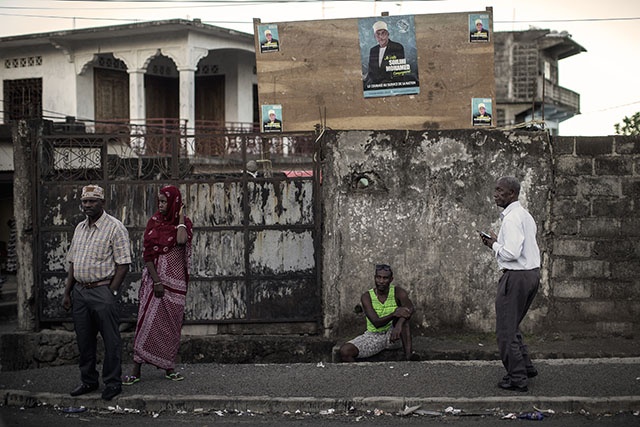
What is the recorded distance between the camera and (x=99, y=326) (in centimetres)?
692

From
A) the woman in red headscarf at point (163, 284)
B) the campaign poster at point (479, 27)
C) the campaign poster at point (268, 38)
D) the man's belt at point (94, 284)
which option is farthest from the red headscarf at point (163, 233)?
the campaign poster at point (479, 27)

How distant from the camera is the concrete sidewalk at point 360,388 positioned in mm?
6508

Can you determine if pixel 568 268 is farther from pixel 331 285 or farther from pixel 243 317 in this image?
pixel 243 317

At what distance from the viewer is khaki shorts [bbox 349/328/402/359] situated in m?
8.12

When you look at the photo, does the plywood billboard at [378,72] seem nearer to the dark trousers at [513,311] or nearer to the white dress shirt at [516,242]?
the white dress shirt at [516,242]

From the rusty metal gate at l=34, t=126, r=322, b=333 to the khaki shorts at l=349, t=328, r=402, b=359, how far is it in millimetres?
868

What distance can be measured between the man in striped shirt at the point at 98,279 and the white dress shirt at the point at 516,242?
9.66 feet

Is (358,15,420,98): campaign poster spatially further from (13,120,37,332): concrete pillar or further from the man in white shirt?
(13,120,37,332): concrete pillar

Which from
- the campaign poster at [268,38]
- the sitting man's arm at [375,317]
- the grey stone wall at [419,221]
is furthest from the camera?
the campaign poster at [268,38]

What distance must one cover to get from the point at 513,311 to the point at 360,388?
4.47ft

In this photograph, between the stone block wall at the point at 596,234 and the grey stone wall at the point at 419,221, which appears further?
the grey stone wall at the point at 419,221

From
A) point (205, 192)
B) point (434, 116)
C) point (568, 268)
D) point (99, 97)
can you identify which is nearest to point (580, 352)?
point (568, 268)

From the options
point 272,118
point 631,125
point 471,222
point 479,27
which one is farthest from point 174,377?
point 631,125

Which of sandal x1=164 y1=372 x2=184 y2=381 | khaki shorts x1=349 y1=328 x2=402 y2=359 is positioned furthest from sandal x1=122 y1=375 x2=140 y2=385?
khaki shorts x1=349 y1=328 x2=402 y2=359
